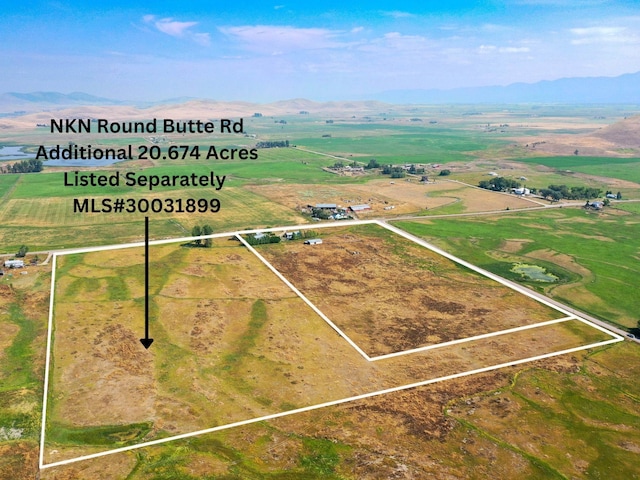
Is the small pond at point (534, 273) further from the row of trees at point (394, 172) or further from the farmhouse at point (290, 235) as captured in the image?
the row of trees at point (394, 172)

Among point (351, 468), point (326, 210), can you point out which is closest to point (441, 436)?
point (351, 468)

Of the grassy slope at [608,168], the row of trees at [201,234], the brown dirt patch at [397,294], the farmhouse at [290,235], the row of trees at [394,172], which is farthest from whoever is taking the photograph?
the grassy slope at [608,168]

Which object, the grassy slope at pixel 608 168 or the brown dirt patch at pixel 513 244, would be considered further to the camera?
the grassy slope at pixel 608 168

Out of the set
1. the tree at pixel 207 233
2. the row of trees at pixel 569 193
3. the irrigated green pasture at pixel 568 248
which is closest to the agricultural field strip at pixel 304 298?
the tree at pixel 207 233

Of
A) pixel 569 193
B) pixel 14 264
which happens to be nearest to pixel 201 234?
pixel 14 264

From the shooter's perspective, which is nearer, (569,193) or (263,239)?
(263,239)

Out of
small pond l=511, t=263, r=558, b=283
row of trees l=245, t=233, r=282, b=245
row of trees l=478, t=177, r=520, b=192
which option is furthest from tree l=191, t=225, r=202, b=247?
row of trees l=478, t=177, r=520, b=192

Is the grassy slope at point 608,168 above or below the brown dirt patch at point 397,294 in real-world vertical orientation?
above

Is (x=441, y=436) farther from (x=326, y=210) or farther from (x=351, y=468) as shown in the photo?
(x=326, y=210)

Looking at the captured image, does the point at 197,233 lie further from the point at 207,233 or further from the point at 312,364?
the point at 312,364

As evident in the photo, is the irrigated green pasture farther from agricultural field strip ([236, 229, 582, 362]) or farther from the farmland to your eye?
agricultural field strip ([236, 229, 582, 362])

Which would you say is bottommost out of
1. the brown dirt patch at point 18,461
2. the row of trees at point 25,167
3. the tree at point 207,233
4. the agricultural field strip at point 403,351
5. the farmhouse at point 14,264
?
the brown dirt patch at point 18,461
